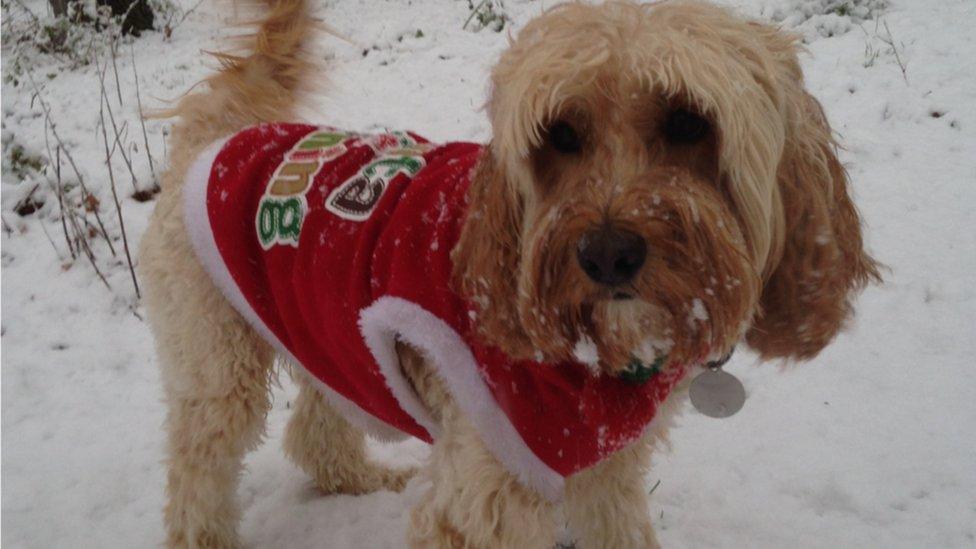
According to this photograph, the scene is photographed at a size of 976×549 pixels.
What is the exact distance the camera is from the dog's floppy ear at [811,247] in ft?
5.51

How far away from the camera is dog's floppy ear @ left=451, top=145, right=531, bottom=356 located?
5.54 ft

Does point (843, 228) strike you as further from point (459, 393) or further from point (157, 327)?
point (157, 327)

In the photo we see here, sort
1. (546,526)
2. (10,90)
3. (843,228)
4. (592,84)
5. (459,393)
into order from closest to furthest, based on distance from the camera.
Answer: (592,84)
(843,228)
(459,393)
(546,526)
(10,90)

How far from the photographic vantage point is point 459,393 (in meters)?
1.87

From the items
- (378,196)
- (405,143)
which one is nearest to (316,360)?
(378,196)

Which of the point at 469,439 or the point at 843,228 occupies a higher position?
the point at 843,228

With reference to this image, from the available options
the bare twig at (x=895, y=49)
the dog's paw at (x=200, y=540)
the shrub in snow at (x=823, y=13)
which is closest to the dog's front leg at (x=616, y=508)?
the dog's paw at (x=200, y=540)

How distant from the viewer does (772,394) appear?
3.48 metres

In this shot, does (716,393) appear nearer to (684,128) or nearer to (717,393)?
(717,393)

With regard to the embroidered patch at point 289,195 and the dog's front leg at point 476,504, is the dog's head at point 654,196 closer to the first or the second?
the dog's front leg at point 476,504

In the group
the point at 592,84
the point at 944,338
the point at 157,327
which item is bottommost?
the point at 944,338

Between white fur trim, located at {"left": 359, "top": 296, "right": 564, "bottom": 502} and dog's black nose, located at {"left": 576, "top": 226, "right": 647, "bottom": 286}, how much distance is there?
512 millimetres

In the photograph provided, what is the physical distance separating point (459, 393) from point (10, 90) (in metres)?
8.25

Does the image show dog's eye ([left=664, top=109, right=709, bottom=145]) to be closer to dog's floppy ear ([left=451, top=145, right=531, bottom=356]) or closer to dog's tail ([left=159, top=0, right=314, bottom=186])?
dog's floppy ear ([left=451, top=145, right=531, bottom=356])
